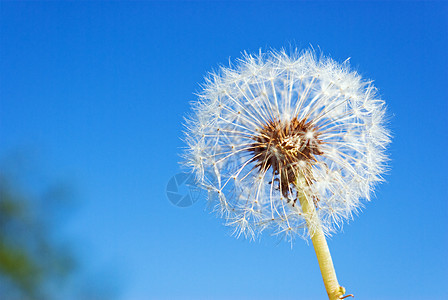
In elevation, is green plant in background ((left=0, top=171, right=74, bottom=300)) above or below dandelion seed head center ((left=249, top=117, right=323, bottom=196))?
below

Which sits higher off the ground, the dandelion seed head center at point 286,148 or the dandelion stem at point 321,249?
the dandelion seed head center at point 286,148

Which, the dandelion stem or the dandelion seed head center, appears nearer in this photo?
the dandelion stem

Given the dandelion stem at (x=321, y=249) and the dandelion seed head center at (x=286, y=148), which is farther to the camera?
the dandelion seed head center at (x=286, y=148)

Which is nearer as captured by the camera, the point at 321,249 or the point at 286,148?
the point at 321,249

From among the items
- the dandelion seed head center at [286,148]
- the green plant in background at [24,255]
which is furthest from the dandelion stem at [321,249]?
the green plant in background at [24,255]

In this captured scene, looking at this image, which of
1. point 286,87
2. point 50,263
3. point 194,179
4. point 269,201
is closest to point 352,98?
point 286,87

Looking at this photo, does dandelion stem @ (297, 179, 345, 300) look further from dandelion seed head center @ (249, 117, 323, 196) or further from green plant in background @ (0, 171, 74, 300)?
green plant in background @ (0, 171, 74, 300)

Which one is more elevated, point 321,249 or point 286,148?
point 286,148

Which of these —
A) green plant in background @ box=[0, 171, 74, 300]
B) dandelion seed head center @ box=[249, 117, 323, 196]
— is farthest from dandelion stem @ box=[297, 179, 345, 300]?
green plant in background @ box=[0, 171, 74, 300]

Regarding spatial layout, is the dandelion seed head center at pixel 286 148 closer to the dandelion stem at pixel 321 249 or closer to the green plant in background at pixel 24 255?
the dandelion stem at pixel 321 249
